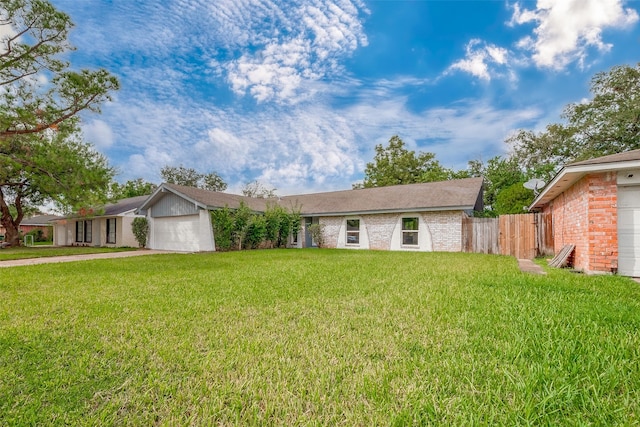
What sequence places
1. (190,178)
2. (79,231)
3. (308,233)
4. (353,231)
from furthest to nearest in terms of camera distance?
(190,178), (79,231), (308,233), (353,231)

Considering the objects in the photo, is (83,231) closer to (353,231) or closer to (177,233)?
(177,233)

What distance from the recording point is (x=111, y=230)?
2059 centimetres

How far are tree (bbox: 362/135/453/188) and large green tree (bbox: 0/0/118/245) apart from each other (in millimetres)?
25368

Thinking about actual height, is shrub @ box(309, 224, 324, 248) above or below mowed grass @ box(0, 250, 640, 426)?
above

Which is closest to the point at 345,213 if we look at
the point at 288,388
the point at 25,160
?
the point at 288,388

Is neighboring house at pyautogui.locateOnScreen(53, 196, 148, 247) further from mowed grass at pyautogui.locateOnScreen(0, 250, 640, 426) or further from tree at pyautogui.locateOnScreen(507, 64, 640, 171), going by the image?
tree at pyautogui.locateOnScreen(507, 64, 640, 171)

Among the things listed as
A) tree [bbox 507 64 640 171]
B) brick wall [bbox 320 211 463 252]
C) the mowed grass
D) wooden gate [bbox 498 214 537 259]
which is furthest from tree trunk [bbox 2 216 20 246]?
tree [bbox 507 64 640 171]

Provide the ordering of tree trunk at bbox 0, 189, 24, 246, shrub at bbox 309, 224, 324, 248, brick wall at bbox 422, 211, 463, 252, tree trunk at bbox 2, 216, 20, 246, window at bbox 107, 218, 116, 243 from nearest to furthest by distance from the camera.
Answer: brick wall at bbox 422, 211, 463, 252 → shrub at bbox 309, 224, 324, 248 → tree trunk at bbox 0, 189, 24, 246 → tree trunk at bbox 2, 216, 20, 246 → window at bbox 107, 218, 116, 243

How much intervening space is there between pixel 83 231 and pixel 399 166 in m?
29.4

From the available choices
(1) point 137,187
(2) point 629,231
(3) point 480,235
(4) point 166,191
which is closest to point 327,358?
(2) point 629,231

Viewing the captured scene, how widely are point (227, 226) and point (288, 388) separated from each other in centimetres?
1449

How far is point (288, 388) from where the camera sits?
210cm

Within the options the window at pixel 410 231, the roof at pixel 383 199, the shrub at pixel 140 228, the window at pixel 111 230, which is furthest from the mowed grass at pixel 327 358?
the window at pixel 111 230

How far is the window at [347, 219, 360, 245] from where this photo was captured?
17.6 m
